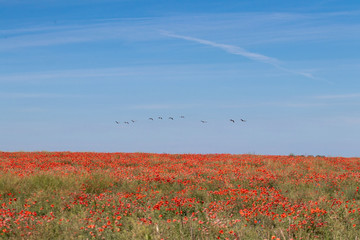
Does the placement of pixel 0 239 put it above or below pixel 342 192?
below

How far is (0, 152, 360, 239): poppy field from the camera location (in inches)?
268

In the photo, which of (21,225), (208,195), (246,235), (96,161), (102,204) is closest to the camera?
(246,235)

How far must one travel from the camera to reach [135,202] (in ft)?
30.5

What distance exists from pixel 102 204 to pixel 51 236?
2.47m

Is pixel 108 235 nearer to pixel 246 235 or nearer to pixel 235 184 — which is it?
pixel 246 235

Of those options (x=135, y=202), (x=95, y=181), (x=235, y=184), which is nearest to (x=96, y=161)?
(x=95, y=181)

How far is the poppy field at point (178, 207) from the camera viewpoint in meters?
6.80

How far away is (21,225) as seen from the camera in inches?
283

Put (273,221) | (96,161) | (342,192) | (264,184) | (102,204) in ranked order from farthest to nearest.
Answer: (96,161) → (264,184) → (342,192) → (102,204) → (273,221)

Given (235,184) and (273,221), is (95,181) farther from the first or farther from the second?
(273,221)

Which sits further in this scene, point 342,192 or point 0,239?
point 342,192

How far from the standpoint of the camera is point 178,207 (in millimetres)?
8867

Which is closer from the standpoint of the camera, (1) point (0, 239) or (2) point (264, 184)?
(1) point (0, 239)

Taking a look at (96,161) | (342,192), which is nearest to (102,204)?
(342,192)
